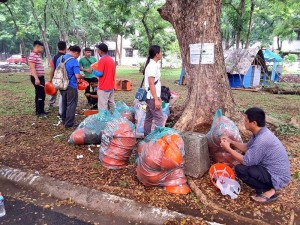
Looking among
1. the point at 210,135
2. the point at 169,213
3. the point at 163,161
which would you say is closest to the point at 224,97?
the point at 210,135

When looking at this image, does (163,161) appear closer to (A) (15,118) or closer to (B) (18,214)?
(B) (18,214)

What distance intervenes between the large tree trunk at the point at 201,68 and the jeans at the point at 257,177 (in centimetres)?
163

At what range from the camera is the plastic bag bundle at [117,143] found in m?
3.87

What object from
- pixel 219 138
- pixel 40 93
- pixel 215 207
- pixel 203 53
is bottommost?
pixel 215 207

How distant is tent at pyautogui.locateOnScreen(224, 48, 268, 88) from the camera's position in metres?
14.9

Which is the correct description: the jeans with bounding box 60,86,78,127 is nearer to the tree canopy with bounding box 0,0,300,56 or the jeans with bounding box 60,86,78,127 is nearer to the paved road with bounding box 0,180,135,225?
the paved road with bounding box 0,180,135,225

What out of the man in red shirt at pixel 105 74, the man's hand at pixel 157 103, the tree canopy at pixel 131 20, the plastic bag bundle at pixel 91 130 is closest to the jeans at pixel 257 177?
the man's hand at pixel 157 103

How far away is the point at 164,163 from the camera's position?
326 cm

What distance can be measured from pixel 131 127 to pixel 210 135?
1069mm

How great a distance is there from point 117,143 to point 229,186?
1504mm

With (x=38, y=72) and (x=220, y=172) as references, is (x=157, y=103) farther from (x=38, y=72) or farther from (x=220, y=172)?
(x=38, y=72)

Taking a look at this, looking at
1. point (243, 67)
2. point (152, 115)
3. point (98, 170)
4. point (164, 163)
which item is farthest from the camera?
point (243, 67)

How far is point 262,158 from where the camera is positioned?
3127mm

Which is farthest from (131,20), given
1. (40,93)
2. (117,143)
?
(117,143)
